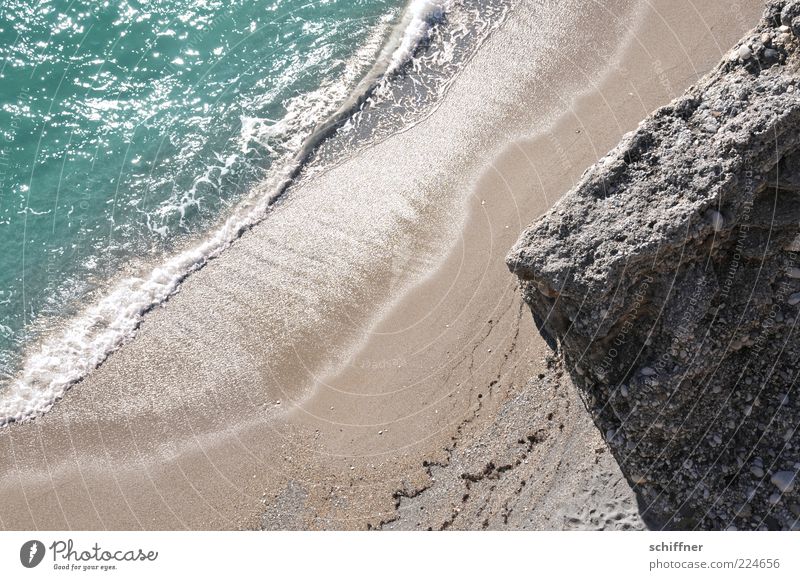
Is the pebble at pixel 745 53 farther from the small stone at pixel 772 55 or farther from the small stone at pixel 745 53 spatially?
the small stone at pixel 772 55

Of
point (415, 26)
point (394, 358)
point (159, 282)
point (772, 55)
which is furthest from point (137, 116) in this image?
point (772, 55)

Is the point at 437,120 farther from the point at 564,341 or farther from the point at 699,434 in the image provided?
the point at 699,434

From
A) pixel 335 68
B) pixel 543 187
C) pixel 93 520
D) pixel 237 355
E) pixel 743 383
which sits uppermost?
pixel 335 68

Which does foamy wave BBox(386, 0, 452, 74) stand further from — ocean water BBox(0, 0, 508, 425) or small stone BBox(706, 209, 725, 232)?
small stone BBox(706, 209, 725, 232)

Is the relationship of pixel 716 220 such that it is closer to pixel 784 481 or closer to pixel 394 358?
pixel 784 481

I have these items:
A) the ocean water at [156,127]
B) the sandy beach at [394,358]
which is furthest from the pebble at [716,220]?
the ocean water at [156,127]
